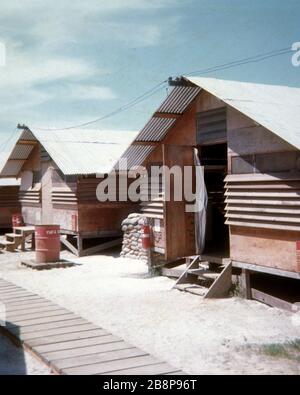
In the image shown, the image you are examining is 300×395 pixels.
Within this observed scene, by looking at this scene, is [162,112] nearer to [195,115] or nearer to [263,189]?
[195,115]

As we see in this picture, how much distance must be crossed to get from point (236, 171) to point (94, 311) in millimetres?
4150

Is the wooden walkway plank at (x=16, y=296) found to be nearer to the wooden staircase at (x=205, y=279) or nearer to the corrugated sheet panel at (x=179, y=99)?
the wooden staircase at (x=205, y=279)

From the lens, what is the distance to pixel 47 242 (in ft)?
49.2

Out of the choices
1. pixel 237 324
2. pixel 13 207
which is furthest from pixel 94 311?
pixel 13 207

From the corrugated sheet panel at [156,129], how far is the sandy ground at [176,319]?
380 centimetres

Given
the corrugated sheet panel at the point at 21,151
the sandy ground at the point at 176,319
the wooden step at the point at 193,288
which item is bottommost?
the sandy ground at the point at 176,319

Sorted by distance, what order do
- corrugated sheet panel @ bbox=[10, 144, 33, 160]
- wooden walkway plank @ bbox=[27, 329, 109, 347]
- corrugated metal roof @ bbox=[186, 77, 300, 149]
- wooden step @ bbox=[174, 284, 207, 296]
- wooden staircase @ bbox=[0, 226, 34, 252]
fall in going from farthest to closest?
corrugated sheet panel @ bbox=[10, 144, 33, 160] < wooden staircase @ bbox=[0, 226, 34, 252] < wooden step @ bbox=[174, 284, 207, 296] < corrugated metal roof @ bbox=[186, 77, 300, 149] < wooden walkway plank @ bbox=[27, 329, 109, 347]

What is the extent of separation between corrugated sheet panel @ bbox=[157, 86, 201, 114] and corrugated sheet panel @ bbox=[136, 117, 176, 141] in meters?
0.45

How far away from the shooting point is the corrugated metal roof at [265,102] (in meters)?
8.65

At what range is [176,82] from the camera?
1098 cm

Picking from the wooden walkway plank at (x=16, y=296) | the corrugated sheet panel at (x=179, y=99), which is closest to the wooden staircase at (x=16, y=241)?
the corrugated sheet panel at (x=179, y=99)

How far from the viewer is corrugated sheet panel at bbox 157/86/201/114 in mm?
11516

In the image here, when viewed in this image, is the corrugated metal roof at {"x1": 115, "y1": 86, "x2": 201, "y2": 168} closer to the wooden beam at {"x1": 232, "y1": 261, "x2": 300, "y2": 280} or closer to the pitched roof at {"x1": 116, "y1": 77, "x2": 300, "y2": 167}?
the pitched roof at {"x1": 116, "y1": 77, "x2": 300, "y2": 167}

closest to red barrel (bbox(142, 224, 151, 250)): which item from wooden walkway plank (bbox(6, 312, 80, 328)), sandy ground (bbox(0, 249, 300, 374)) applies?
sandy ground (bbox(0, 249, 300, 374))
